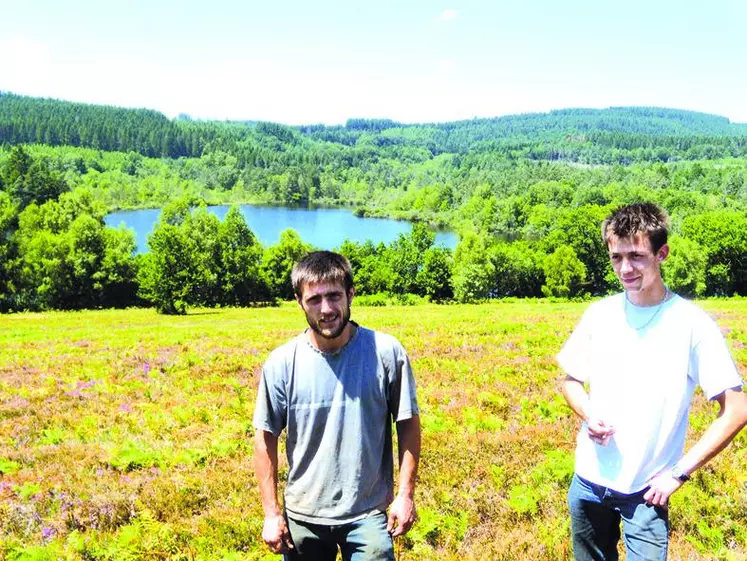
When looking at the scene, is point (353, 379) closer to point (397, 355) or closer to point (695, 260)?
point (397, 355)

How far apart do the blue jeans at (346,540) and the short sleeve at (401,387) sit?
0.84 metres

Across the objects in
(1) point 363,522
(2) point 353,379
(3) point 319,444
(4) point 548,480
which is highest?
(2) point 353,379

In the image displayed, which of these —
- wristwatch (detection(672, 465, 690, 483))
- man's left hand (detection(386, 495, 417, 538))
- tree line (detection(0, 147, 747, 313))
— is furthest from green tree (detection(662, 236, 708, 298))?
man's left hand (detection(386, 495, 417, 538))

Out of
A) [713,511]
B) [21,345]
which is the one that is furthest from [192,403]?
[21,345]

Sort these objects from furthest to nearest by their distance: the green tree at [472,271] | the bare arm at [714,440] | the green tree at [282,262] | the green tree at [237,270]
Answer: the green tree at [282,262] → the green tree at [472,271] → the green tree at [237,270] → the bare arm at [714,440]

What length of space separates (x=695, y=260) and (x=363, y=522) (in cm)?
7131

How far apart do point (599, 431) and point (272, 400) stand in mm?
2592

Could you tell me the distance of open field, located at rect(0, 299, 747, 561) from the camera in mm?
6363

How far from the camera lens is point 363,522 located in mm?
4152

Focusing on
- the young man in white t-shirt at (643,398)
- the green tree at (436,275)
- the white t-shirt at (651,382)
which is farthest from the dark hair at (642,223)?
the green tree at (436,275)

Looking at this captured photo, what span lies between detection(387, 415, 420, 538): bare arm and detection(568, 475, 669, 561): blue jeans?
1440 millimetres

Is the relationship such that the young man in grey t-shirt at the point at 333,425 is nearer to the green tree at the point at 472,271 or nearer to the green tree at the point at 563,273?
the green tree at the point at 472,271

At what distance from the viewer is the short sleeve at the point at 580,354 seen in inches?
182

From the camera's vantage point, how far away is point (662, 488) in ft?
12.8
